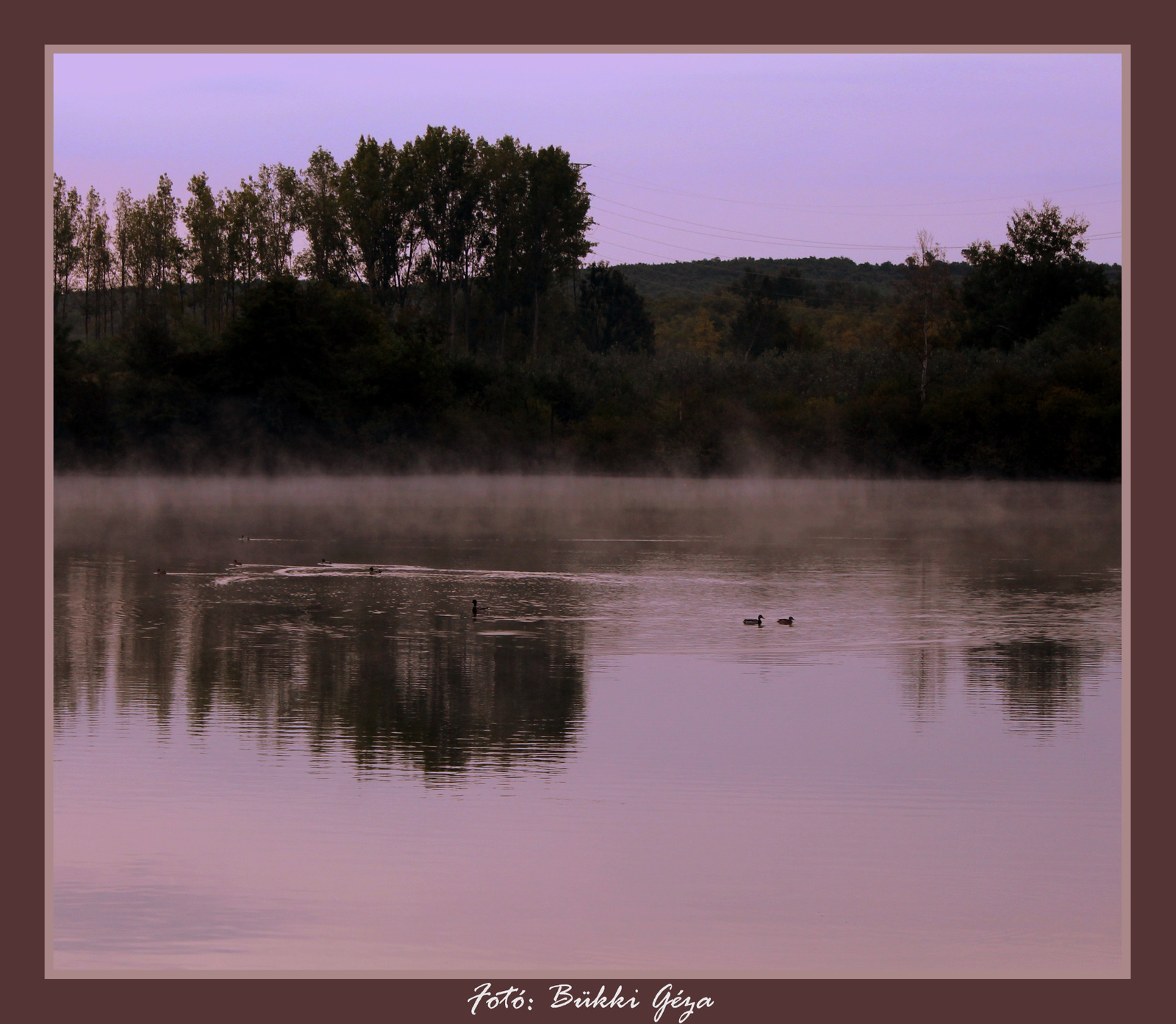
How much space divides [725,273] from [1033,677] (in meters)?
155

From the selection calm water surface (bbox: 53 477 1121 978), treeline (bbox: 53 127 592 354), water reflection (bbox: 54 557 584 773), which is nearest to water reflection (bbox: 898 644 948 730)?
calm water surface (bbox: 53 477 1121 978)

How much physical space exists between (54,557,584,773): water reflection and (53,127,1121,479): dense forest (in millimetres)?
37383

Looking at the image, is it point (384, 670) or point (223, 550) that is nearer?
point (384, 670)

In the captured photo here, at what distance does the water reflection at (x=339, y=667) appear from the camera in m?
9.59

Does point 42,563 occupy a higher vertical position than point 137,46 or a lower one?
lower

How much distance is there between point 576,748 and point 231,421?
48.8 metres

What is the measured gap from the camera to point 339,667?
12211 mm

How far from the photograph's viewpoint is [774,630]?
14.7 m

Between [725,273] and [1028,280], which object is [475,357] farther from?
[725,273]

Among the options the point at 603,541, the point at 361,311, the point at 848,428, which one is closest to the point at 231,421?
the point at 361,311

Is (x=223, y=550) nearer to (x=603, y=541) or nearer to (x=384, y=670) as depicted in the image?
(x=603, y=541)

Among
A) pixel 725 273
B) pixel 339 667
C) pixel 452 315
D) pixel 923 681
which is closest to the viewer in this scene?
pixel 923 681

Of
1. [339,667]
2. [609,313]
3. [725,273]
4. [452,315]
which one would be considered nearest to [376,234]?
[452,315]

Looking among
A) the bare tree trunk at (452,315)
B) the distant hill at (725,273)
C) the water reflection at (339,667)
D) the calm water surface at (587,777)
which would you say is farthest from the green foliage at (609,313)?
the water reflection at (339,667)
